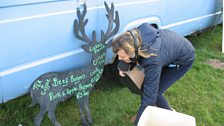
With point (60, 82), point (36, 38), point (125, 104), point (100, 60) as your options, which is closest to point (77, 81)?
point (60, 82)

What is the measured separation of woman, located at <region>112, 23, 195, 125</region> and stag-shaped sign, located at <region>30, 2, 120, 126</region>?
0.94 ft

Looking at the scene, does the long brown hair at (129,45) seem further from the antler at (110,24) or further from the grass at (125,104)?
the grass at (125,104)

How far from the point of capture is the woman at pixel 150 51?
253 centimetres

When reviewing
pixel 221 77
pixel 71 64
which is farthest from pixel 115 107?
pixel 221 77

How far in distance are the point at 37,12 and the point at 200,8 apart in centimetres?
284

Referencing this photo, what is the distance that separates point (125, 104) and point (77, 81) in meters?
0.88

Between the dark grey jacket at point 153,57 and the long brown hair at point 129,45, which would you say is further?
the dark grey jacket at point 153,57

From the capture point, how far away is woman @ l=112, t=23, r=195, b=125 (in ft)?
8.30

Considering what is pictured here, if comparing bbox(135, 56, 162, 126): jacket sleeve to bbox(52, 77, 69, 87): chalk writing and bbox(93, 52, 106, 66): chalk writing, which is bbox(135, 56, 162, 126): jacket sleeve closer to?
bbox(93, 52, 106, 66): chalk writing

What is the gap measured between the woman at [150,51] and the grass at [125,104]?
0.66 metres

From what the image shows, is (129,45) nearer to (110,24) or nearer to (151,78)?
(151,78)

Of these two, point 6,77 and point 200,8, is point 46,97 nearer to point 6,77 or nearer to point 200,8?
point 6,77

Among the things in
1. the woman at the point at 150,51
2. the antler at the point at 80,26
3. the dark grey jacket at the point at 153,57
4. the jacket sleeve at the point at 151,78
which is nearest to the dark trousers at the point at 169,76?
the woman at the point at 150,51

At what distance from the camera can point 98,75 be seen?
10.1ft
